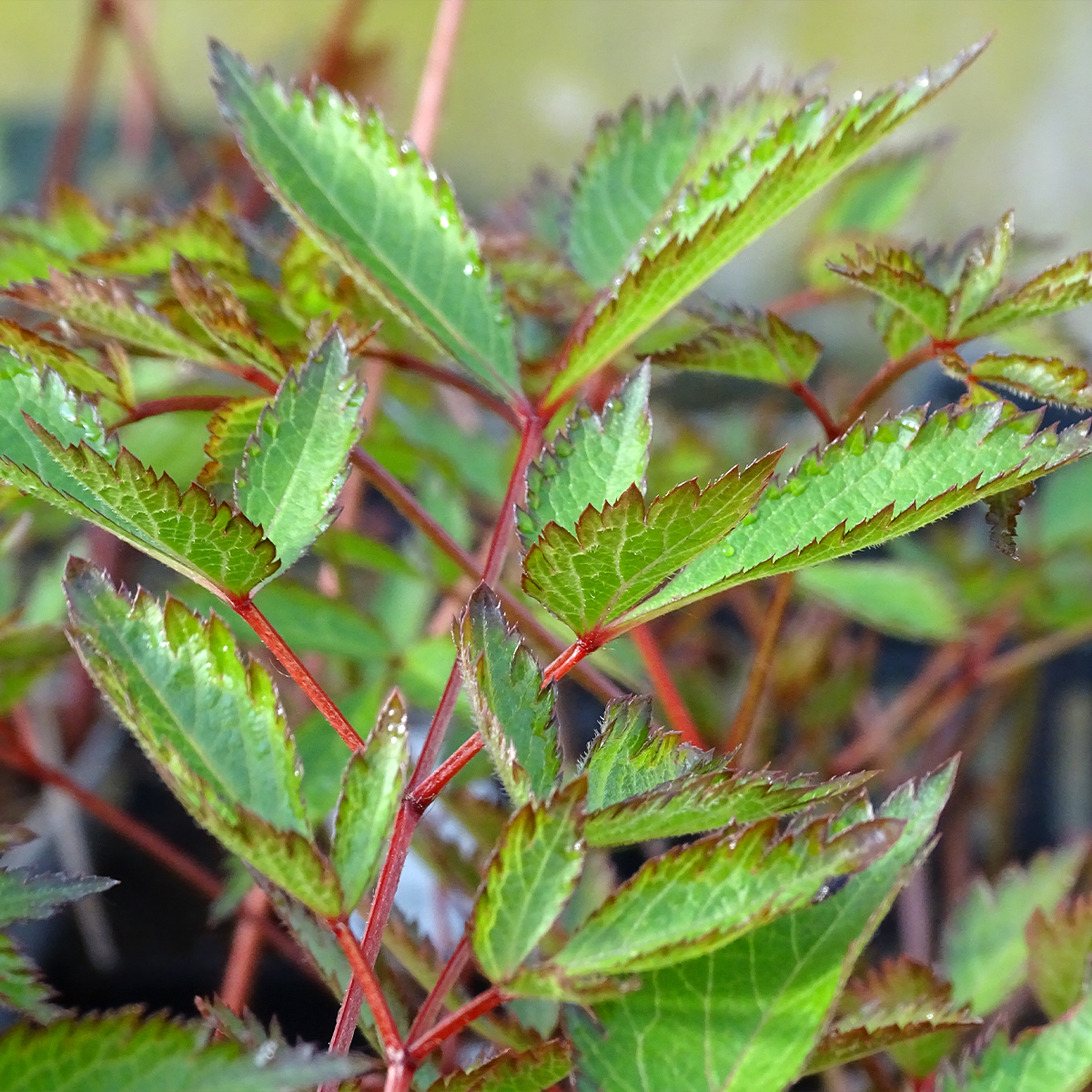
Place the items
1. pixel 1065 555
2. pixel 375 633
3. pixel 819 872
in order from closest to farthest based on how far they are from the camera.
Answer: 1. pixel 819 872
2. pixel 375 633
3. pixel 1065 555

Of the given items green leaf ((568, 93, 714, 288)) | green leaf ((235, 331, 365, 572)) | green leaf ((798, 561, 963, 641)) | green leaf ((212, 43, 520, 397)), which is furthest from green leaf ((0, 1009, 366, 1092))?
green leaf ((798, 561, 963, 641))

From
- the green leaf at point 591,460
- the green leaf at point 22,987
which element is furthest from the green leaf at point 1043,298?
the green leaf at point 22,987

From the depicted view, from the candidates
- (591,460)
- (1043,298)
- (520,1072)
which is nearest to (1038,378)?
(1043,298)

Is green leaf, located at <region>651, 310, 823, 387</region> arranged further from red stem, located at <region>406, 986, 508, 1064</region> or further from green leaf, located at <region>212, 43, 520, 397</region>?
red stem, located at <region>406, 986, 508, 1064</region>

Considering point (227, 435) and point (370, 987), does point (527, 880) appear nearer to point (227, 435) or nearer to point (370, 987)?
point (370, 987)

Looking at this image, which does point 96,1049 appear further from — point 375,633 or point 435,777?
point 375,633

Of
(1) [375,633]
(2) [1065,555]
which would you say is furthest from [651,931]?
(2) [1065,555]
